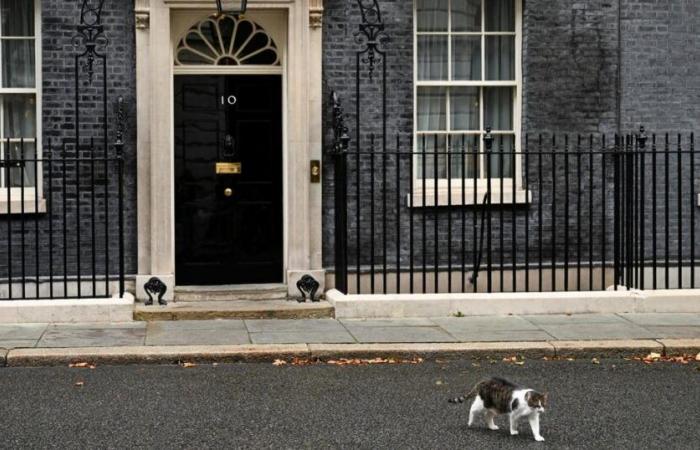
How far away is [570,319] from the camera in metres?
10.7

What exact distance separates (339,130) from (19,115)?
347 cm

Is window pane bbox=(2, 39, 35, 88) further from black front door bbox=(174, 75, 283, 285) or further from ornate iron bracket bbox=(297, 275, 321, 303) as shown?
ornate iron bracket bbox=(297, 275, 321, 303)

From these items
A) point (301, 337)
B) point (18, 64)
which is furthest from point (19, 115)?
point (301, 337)

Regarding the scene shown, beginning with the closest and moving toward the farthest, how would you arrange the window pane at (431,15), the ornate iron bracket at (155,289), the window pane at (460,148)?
the ornate iron bracket at (155,289)
the window pane at (431,15)
the window pane at (460,148)

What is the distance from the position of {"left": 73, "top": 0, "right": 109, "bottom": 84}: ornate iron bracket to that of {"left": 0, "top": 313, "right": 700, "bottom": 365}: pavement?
9.46 feet

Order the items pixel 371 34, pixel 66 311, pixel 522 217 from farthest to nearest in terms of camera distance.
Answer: pixel 522 217, pixel 371 34, pixel 66 311

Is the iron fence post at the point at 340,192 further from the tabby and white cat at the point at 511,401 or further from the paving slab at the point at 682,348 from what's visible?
the tabby and white cat at the point at 511,401

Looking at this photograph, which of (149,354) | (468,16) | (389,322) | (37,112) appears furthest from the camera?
(468,16)

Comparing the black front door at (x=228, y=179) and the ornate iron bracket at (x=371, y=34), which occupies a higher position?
the ornate iron bracket at (x=371, y=34)

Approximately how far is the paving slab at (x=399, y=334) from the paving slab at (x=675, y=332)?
1.92 metres

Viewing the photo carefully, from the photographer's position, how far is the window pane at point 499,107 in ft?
41.0

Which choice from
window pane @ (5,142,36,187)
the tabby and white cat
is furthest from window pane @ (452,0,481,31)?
the tabby and white cat

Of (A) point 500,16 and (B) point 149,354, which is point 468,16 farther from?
(B) point 149,354

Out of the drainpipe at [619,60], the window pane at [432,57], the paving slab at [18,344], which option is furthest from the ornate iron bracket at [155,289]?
the drainpipe at [619,60]
